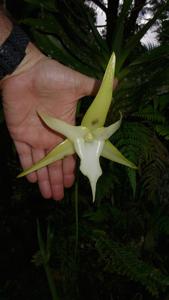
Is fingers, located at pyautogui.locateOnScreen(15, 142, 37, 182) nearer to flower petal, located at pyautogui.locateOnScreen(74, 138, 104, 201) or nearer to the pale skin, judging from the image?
the pale skin

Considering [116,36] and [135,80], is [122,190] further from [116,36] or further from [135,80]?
[116,36]

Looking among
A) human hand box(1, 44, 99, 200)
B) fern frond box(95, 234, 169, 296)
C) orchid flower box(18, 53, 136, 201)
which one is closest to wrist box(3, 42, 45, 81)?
human hand box(1, 44, 99, 200)

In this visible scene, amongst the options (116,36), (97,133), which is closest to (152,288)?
(97,133)

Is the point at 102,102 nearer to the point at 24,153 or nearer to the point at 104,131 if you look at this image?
the point at 104,131

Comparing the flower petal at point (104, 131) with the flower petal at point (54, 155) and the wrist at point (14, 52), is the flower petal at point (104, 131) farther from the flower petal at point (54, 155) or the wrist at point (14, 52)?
the wrist at point (14, 52)

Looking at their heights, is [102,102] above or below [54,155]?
above

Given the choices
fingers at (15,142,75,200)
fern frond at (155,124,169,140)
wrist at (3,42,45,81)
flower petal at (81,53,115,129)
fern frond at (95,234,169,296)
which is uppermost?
wrist at (3,42,45,81)

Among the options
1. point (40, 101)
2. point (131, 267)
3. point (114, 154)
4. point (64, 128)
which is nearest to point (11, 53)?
point (40, 101)
